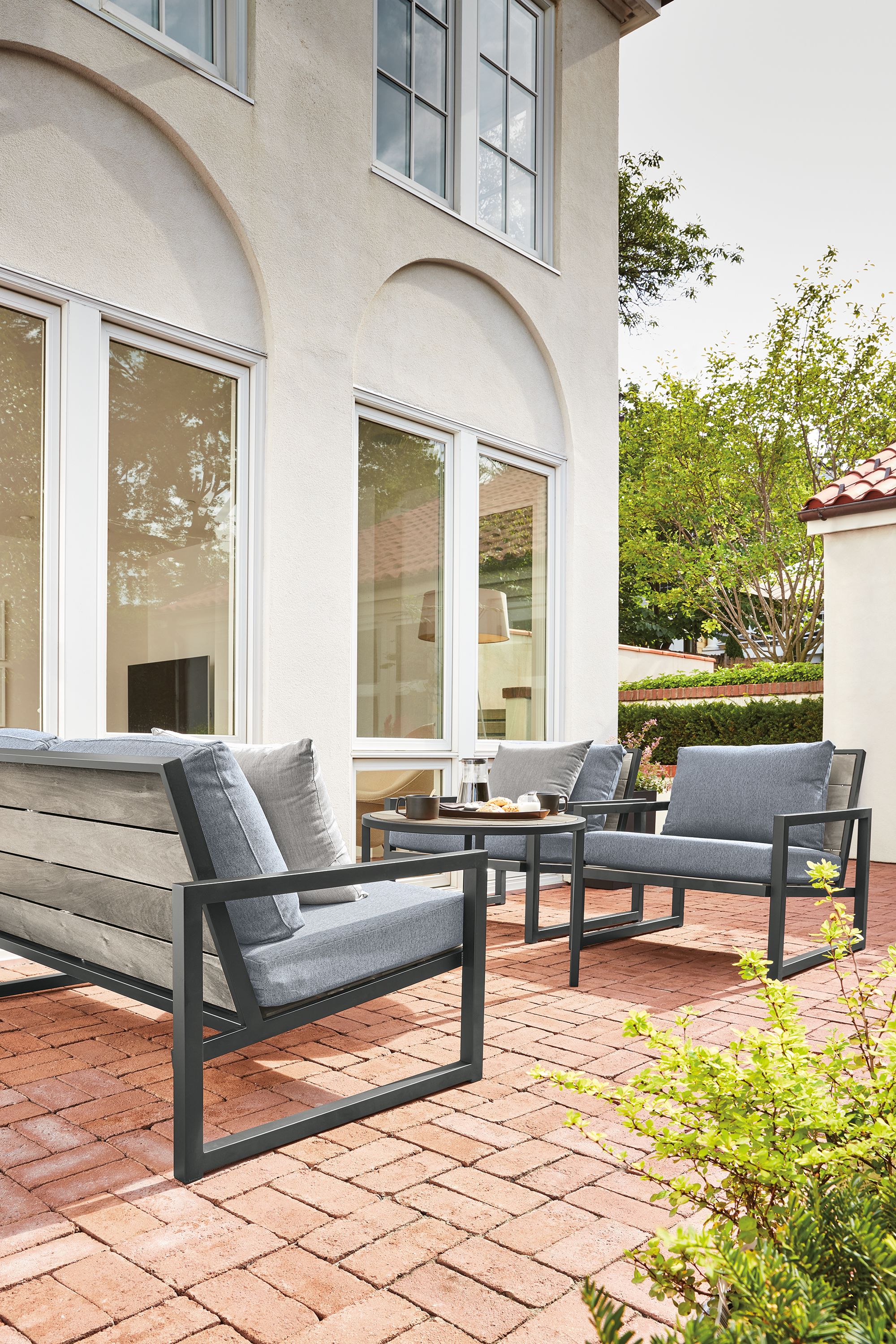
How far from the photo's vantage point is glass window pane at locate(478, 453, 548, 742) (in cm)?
661

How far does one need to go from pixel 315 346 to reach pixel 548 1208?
451 centimetres

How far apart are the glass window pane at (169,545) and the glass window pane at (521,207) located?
2905mm

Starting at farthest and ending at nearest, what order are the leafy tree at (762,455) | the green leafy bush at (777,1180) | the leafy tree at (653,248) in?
the leafy tree at (653,248) < the leafy tree at (762,455) < the green leafy bush at (777,1180)

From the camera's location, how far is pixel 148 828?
7.54 ft

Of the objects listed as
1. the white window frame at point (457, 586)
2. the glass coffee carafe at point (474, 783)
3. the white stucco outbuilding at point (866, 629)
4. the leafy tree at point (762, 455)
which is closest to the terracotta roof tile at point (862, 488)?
the white stucco outbuilding at point (866, 629)

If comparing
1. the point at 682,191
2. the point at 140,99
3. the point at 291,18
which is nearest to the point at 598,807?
the point at 140,99

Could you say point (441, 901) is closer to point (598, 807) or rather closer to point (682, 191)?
point (598, 807)

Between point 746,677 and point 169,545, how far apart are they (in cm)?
1033

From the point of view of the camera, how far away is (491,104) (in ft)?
22.0

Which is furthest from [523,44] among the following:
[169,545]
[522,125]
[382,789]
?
[382,789]

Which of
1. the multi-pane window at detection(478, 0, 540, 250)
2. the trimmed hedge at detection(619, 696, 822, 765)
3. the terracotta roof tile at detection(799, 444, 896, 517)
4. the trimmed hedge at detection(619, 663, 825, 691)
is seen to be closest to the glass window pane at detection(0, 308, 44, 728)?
the multi-pane window at detection(478, 0, 540, 250)

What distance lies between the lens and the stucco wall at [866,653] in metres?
8.33

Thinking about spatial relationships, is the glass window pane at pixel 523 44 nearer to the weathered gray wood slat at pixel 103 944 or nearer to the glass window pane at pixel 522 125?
the glass window pane at pixel 522 125

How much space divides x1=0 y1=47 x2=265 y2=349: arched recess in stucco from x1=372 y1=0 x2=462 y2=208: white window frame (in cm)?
146
